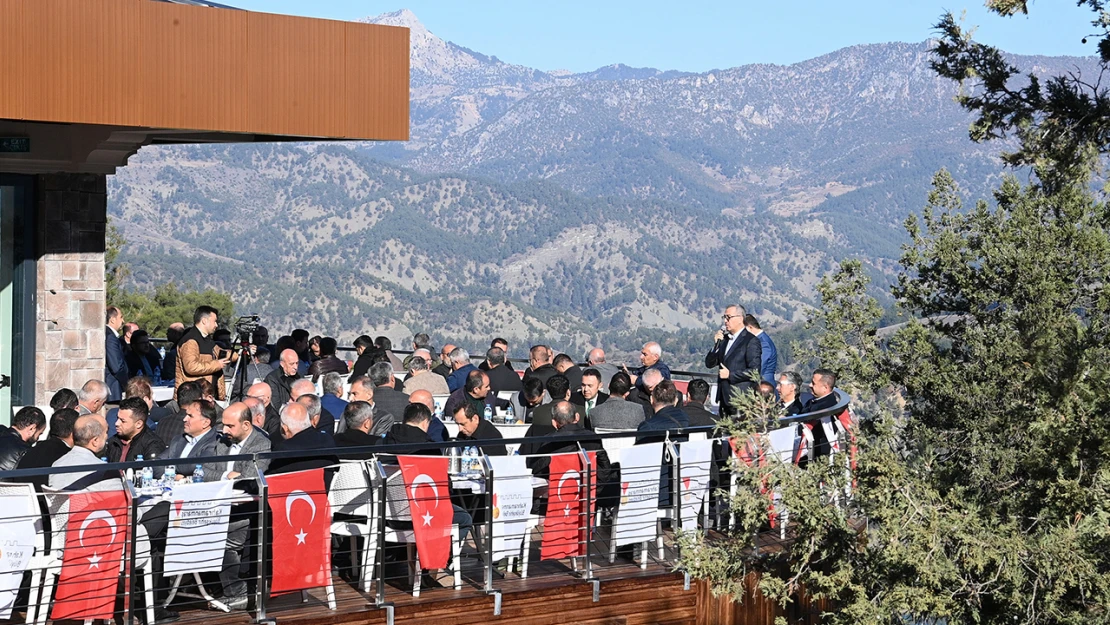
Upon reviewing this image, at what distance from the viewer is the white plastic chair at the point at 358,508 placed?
25.9 feet

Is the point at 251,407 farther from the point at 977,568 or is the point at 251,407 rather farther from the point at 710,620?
the point at 977,568

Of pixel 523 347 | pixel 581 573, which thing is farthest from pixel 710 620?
pixel 523 347

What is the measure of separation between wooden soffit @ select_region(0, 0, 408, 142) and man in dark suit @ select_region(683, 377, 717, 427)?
132 inches

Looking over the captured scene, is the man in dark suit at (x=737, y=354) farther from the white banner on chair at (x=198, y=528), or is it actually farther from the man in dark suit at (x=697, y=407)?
the white banner on chair at (x=198, y=528)

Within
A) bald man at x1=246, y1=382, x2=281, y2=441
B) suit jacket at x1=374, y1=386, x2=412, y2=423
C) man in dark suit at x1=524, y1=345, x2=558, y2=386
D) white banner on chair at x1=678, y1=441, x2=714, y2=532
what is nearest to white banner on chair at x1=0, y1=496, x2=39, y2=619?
bald man at x1=246, y1=382, x2=281, y2=441

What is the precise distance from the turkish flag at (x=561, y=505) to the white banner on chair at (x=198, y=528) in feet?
7.00

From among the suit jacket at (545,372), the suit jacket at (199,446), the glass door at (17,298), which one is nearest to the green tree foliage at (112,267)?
the glass door at (17,298)

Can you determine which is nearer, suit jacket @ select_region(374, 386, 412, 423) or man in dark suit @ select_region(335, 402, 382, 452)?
man in dark suit @ select_region(335, 402, 382, 452)

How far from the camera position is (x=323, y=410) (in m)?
9.95

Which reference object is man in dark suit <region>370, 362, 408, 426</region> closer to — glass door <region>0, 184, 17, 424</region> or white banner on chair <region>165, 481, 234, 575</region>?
white banner on chair <region>165, 481, 234, 575</region>

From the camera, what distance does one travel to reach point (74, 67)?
997 cm

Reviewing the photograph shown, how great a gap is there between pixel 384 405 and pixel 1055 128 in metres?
5.39

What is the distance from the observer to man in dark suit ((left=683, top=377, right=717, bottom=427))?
9.94m

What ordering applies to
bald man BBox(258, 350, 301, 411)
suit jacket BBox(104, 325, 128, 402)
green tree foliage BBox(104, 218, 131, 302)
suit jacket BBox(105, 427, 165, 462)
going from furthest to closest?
green tree foliage BBox(104, 218, 131, 302) < suit jacket BBox(104, 325, 128, 402) < bald man BBox(258, 350, 301, 411) < suit jacket BBox(105, 427, 165, 462)
